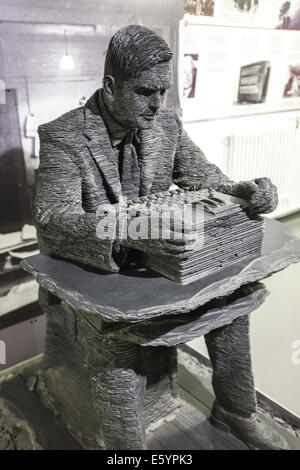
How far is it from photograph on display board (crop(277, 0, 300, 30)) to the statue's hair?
8.53ft

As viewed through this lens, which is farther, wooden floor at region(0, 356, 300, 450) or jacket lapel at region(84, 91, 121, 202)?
wooden floor at region(0, 356, 300, 450)

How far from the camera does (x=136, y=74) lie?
5.06 feet

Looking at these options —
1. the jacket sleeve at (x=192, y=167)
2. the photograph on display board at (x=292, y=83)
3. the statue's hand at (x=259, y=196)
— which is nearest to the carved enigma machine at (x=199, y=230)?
the statue's hand at (x=259, y=196)

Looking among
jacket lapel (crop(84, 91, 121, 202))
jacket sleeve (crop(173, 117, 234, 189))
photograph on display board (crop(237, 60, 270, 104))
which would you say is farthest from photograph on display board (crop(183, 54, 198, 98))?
jacket lapel (crop(84, 91, 121, 202))

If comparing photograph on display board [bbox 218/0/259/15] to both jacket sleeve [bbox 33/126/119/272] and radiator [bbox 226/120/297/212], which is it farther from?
jacket sleeve [bbox 33/126/119/272]

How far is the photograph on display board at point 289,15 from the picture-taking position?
3.65 meters

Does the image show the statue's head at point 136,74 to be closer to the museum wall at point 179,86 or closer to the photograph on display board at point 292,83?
the museum wall at point 179,86

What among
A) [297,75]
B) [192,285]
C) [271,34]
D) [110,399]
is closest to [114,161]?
[192,285]

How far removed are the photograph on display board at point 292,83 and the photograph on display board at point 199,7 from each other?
125cm

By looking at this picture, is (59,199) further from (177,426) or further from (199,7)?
(199,7)

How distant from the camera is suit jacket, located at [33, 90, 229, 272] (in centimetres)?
157

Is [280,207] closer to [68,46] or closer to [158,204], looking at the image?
[68,46]

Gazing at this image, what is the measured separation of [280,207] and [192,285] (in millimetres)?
3390

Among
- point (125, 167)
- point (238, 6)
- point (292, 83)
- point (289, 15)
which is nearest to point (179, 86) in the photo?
point (238, 6)
